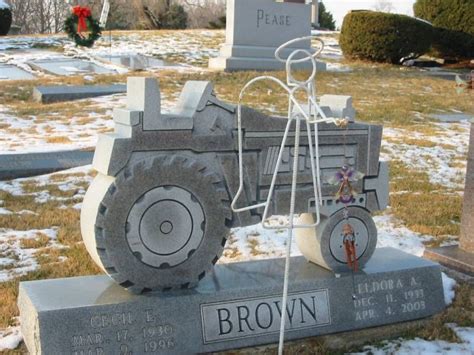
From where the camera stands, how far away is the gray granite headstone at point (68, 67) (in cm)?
1606

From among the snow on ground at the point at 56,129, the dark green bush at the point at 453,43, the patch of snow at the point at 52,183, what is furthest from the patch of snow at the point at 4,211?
the dark green bush at the point at 453,43

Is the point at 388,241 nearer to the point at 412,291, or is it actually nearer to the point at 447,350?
the point at 412,291

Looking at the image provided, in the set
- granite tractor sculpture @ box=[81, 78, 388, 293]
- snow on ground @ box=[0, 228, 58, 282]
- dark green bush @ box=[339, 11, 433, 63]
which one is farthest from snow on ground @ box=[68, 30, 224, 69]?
granite tractor sculpture @ box=[81, 78, 388, 293]

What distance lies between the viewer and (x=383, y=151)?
9.11 metres

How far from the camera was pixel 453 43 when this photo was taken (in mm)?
21875

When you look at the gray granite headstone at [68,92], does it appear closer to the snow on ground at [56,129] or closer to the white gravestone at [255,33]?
the snow on ground at [56,129]

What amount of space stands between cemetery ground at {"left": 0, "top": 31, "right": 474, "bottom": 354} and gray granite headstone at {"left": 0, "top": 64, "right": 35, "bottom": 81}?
292 millimetres

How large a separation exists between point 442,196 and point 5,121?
695 cm

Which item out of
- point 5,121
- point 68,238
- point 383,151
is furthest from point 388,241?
point 5,121

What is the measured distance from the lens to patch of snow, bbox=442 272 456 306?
Result: 4.50 m

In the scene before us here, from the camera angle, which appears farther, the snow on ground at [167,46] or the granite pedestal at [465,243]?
the snow on ground at [167,46]

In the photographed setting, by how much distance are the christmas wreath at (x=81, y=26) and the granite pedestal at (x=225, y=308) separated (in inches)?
624

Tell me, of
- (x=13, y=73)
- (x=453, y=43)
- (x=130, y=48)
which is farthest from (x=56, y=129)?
(x=453, y=43)

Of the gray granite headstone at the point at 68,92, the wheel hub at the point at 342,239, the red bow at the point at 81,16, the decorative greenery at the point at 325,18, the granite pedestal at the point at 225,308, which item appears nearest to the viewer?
the granite pedestal at the point at 225,308
